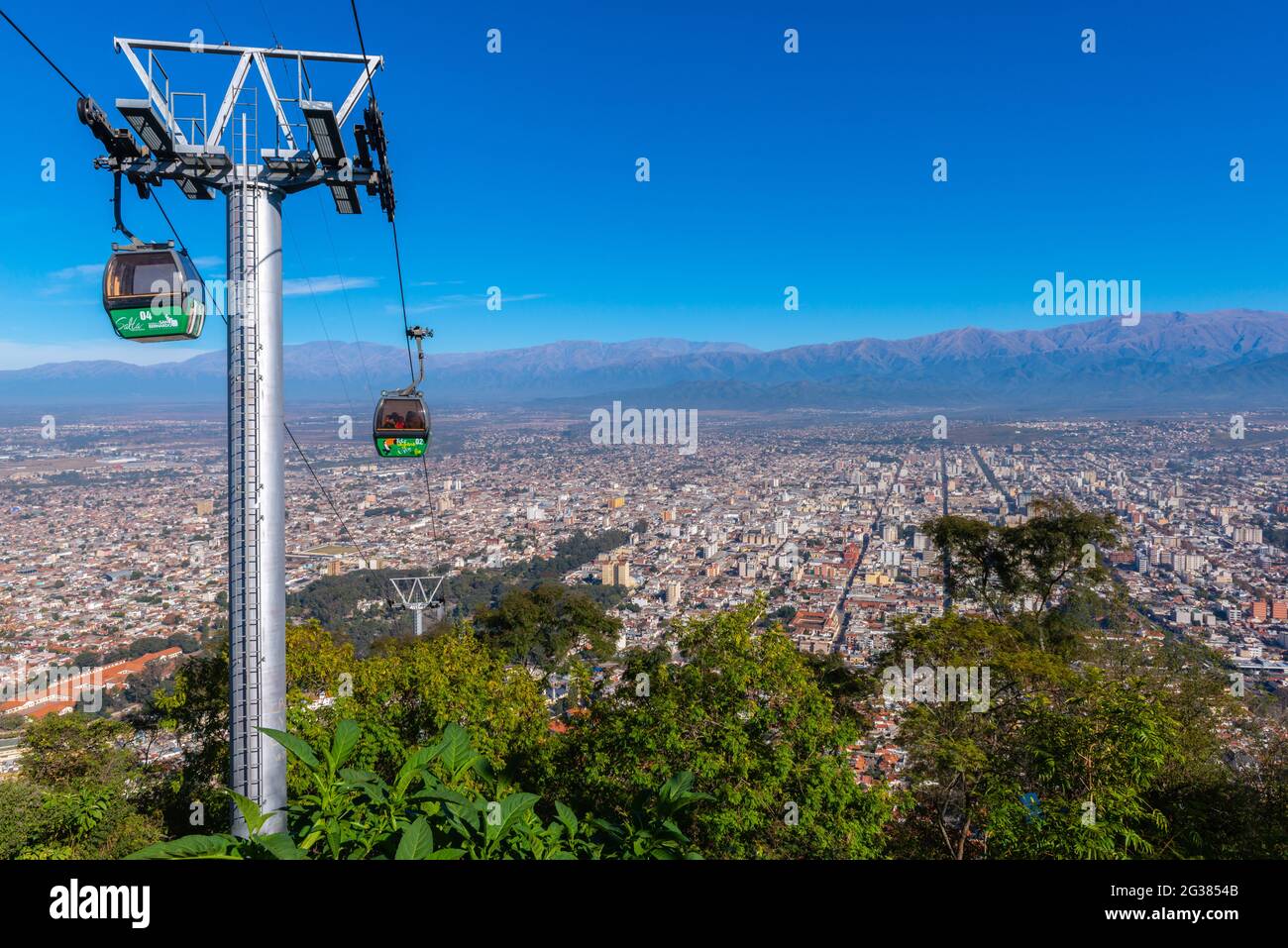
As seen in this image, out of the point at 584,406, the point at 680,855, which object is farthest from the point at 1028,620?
the point at 584,406

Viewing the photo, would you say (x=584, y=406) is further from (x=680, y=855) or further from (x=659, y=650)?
(x=680, y=855)

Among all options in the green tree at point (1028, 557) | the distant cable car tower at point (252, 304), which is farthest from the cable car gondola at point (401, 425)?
the green tree at point (1028, 557)

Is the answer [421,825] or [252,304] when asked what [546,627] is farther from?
[421,825]

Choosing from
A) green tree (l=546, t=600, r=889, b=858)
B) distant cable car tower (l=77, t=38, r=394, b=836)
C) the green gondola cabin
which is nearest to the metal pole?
distant cable car tower (l=77, t=38, r=394, b=836)

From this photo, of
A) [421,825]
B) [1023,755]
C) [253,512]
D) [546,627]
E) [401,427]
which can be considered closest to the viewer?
[421,825]

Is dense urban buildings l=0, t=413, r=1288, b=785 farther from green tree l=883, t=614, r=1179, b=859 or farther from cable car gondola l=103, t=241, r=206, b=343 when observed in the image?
cable car gondola l=103, t=241, r=206, b=343

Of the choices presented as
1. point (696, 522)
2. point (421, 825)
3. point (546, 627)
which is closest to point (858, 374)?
point (696, 522)
